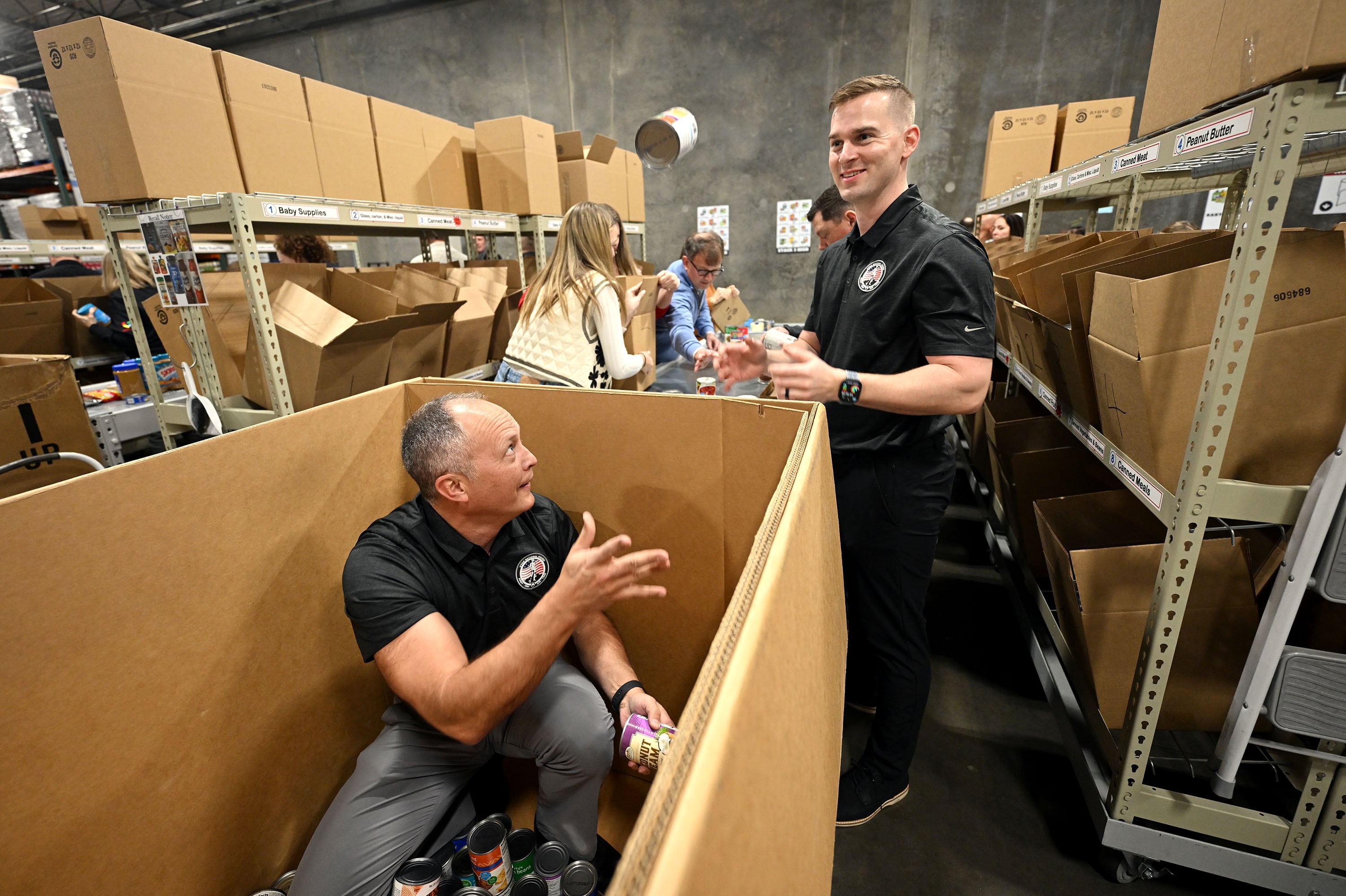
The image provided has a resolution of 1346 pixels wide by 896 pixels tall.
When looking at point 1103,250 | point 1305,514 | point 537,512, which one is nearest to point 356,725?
point 537,512

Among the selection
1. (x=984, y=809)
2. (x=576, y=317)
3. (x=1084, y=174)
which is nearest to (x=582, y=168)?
(x=576, y=317)

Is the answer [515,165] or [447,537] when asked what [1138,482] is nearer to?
[447,537]

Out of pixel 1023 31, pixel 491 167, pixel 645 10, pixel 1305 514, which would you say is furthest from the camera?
pixel 645 10

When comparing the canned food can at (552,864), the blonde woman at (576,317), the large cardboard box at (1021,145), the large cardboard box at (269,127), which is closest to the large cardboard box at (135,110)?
the large cardboard box at (269,127)

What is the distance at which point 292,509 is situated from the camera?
4.37ft

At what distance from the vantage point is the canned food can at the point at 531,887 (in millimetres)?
1225

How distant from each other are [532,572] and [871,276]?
3.49 ft

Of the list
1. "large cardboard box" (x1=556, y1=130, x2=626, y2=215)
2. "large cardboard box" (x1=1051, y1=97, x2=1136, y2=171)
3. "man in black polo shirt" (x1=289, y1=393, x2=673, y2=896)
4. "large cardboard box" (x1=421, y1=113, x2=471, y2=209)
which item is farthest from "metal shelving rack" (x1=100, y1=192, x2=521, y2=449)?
"large cardboard box" (x1=1051, y1=97, x2=1136, y2=171)

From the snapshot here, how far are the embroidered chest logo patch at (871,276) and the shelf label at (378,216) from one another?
1950mm

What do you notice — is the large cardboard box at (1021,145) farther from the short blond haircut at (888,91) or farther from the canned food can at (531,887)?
the canned food can at (531,887)

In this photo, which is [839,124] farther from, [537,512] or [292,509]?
[292,509]

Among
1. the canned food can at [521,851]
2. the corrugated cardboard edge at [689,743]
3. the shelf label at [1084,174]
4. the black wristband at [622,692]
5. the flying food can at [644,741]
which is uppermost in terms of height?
the shelf label at [1084,174]

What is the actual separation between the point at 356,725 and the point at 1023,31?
679 centimetres

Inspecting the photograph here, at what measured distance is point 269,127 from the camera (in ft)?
6.88
